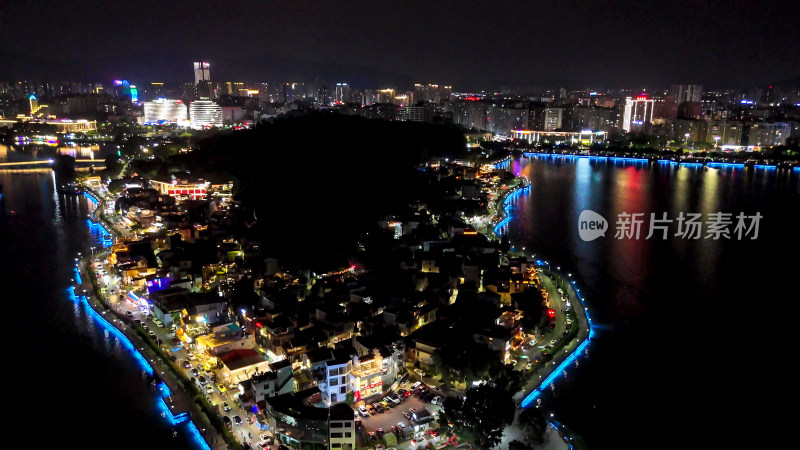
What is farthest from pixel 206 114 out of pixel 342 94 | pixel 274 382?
pixel 274 382

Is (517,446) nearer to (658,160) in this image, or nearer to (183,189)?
(183,189)

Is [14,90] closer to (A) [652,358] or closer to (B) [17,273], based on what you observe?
(B) [17,273]

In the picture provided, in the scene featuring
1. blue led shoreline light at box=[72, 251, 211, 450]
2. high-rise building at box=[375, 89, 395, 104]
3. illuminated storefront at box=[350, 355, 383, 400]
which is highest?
high-rise building at box=[375, 89, 395, 104]

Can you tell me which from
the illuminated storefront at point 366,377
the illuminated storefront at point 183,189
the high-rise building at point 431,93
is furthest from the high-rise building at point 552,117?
the illuminated storefront at point 366,377

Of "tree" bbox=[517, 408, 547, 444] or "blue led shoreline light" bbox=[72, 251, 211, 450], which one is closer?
"tree" bbox=[517, 408, 547, 444]

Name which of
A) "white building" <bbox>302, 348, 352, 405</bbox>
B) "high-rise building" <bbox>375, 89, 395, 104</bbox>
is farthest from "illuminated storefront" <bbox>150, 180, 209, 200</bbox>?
"high-rise building" <bbox>375, 89, 395, 104</bbox>

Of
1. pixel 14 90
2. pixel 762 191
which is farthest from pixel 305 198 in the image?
pixel 14 90

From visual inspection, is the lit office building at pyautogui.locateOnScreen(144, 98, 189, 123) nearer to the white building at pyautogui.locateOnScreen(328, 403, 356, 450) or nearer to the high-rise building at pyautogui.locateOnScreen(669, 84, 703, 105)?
the white building at pyautogui.locateOnScreen(328, 403, 356, 450)
